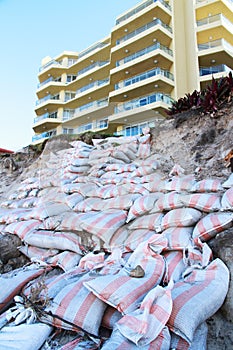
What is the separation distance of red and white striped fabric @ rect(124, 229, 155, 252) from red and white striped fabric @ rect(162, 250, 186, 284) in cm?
36

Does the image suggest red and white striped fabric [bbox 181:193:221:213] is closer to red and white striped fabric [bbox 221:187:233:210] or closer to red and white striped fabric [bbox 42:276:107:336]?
red and white striped fabric [bbox 221:187:233:210]

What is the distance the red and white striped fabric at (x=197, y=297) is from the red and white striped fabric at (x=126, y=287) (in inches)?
7.1

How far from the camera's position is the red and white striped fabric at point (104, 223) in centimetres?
269

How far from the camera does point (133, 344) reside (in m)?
1.22

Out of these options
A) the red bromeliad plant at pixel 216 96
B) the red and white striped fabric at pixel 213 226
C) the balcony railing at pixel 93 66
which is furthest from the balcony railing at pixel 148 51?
the red and white striped fabric at pixel 213 226

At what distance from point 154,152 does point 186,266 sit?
3.31 metres

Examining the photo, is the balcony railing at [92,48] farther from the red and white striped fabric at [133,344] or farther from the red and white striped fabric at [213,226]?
the red and white striped fabric at [133,344]

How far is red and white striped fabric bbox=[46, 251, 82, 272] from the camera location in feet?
8.13

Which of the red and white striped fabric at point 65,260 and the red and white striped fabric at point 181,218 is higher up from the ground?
the red and white striped fabric at point 181,218

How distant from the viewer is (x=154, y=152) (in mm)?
5012

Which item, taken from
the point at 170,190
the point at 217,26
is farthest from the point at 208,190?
→ the point at 217,26

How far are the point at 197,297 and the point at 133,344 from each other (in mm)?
488

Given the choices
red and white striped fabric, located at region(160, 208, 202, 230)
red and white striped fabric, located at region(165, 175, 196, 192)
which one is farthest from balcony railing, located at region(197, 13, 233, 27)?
red and white striped fabric, located at region(160, 208, 202, 230)

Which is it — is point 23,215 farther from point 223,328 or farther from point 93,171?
point 223,328
